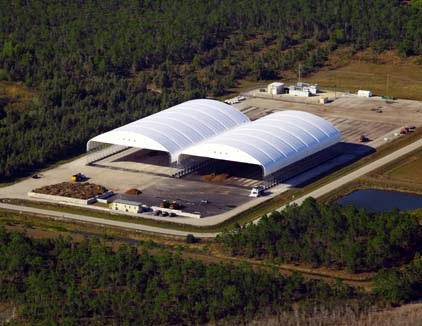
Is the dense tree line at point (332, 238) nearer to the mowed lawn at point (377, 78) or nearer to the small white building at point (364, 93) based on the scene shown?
the small white building at point (364, 93)

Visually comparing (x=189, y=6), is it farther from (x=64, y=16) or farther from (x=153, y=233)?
(x=153, y=233)

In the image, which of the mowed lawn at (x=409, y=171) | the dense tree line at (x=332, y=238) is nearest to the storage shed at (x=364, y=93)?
the mowed lawn at (x=409, y=171)

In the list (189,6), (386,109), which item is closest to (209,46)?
(189,6)

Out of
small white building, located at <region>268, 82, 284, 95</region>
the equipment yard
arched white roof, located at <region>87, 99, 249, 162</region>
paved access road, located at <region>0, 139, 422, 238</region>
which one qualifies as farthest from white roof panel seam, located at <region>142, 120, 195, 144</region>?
small white building, located at <region>268, 82, 284, 95</region>

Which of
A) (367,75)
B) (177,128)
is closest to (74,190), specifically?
(177,128)

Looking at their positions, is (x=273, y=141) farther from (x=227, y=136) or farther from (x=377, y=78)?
(x=377, y=78)

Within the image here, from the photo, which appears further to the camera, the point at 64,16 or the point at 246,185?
the point at 64,16
